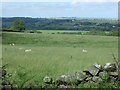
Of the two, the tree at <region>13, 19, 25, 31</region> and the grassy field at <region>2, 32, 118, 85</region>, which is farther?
the tree at <region>13, 19, 25, 31</region>

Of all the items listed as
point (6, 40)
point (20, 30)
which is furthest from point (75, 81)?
point (20, 30)

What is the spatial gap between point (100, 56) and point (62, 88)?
7.77ft

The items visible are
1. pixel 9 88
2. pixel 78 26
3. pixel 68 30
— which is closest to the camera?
pixel 9 88

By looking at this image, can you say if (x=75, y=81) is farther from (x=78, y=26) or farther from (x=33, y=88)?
(x=78, y=26)

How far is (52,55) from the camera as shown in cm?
785

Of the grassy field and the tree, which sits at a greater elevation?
the tree

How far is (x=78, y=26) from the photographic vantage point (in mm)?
11727

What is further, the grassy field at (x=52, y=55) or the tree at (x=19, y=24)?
the tree at (x=19, y=24)

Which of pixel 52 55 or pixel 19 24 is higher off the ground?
pixel 19 24

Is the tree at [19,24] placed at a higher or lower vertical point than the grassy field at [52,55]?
higher

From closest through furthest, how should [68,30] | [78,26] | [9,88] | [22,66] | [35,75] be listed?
[9,88], [35,75], [22,66], [78,26], [68,30]

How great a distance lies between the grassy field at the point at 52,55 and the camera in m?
6.77

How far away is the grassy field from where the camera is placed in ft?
22.2

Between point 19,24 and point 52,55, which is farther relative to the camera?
point 19,24
